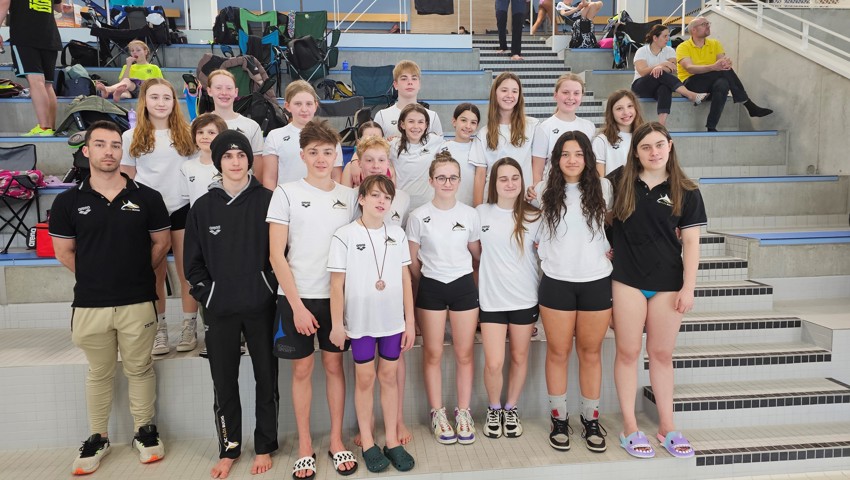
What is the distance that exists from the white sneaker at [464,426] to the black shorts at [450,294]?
0.53m

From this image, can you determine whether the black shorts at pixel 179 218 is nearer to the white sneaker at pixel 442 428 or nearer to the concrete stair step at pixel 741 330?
the white sneaker at pixel 442 428

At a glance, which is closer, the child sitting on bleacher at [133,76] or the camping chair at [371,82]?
the child sitting on bleacher at [133,76]

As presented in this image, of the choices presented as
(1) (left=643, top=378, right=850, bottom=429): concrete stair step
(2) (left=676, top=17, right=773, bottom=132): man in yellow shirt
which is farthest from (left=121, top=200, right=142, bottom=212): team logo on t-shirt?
(2) (left=676, top=17, right=773, bottom=132): man in yellow shirt

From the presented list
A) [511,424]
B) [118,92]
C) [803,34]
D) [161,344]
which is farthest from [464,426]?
[803,34]

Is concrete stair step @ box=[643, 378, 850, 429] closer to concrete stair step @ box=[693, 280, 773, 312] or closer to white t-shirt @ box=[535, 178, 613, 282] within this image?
concrete stair step @ box=[693, 280, 773, 312]

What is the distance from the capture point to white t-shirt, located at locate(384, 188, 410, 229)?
261 cm

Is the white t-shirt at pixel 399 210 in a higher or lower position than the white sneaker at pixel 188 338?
higher

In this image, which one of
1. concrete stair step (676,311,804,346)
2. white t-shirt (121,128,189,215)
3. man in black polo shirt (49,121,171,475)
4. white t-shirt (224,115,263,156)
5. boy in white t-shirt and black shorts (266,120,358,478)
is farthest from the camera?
concrete stair step (676,311,804,346)

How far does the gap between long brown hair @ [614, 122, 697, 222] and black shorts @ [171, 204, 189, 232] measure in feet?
6.76

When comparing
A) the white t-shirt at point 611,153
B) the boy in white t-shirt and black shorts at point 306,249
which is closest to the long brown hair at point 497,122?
the white t-shirt at point 611,153

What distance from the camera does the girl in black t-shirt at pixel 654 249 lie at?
2455 mm

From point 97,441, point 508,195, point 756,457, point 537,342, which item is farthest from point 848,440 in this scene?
point 97,441

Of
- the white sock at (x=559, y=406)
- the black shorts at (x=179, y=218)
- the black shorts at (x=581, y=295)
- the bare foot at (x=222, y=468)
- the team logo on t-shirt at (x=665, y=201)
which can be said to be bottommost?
the bare foot at (x=222, y=468)

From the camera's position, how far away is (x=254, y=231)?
7.75 feet
